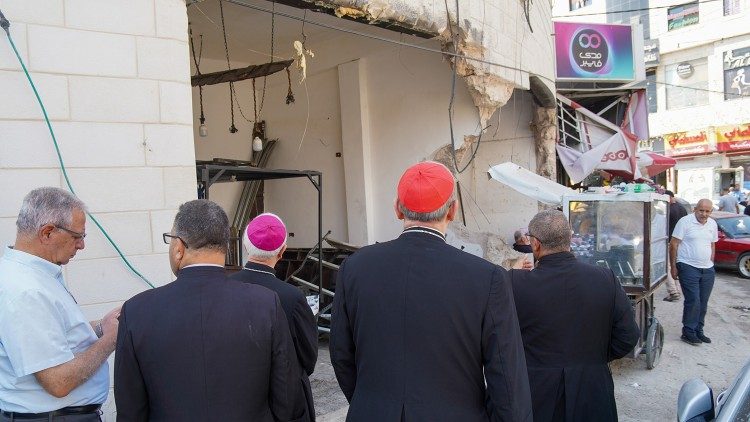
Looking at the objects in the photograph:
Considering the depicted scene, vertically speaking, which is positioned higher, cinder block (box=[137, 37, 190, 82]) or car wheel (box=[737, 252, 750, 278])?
cinder block (box=[137, 37, 190, 82])

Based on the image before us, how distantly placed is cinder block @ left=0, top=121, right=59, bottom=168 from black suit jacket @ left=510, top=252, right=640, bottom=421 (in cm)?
295

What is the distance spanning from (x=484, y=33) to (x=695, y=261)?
3.88 metres

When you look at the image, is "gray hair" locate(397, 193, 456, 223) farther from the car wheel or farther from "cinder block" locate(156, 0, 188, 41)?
the car wheel

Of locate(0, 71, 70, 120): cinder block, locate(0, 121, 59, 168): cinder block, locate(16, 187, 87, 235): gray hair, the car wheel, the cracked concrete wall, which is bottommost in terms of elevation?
the car wheel

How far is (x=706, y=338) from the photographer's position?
652 centimetres

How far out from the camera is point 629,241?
5.38 metres

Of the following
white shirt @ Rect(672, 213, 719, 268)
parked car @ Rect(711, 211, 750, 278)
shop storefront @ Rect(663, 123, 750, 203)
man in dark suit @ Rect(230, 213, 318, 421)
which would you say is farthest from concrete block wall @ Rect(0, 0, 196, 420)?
shop storefront @ Rect(663, 123, 750, 203)

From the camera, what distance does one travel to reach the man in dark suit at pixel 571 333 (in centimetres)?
258

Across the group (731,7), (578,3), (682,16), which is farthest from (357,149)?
(578,3)

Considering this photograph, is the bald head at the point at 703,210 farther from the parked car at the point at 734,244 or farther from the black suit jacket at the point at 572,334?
the parked car at the point at 734,244

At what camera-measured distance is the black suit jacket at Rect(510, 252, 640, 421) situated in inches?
102

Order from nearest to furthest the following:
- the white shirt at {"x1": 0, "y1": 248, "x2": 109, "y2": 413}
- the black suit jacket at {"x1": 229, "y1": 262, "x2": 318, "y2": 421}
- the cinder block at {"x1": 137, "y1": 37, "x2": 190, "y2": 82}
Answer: the white shirt at {"x1": 0, "y1": 248, "x2": 109, "y2": 413}, the black suit jacket at {"x1": 229, "y1": 262, "x2": 318, "y2": 421}, the cinder block at {"x1": 137, "y1": 37, "x2": 190, "y2": 82}

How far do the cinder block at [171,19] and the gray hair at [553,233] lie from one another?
281 cm

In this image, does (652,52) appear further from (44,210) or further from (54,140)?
(44,210)
